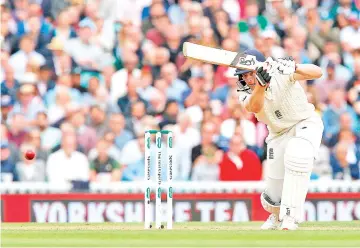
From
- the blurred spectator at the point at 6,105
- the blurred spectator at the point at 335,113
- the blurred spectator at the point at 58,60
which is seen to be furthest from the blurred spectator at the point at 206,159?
the blurred spectator at the point at 6,105

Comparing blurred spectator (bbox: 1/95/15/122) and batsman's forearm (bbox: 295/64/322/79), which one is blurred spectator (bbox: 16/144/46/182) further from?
batsman's forearm (bbox: 295/64/322/79)

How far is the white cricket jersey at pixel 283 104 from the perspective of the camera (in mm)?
11039

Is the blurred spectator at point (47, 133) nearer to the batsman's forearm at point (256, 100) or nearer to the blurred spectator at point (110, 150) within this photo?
the blurred spectator at point (110, 150)

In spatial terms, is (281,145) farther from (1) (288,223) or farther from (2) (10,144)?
(2) (10,144)

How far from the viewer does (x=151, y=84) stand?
1576cm

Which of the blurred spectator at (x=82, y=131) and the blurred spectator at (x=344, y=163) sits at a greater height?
the blurred spectator at (x=82, y=131)

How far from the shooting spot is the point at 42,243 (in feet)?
30.3

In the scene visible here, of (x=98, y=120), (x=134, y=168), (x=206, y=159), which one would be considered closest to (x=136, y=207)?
(x=134, y=168)

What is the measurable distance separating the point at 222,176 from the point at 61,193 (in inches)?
80.1

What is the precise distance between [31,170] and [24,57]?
2112 mm

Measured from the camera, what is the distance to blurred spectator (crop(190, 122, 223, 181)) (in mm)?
14383

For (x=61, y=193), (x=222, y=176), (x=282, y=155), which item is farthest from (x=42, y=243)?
(x=222, y=176)

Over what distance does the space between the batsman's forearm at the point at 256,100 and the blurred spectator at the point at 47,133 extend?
459 centimetres

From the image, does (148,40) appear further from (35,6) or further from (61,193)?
(61,193)
